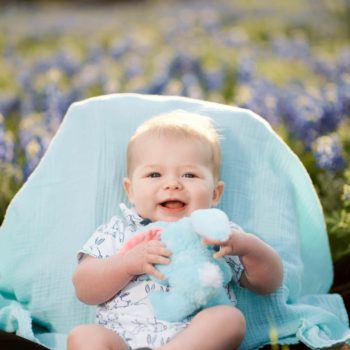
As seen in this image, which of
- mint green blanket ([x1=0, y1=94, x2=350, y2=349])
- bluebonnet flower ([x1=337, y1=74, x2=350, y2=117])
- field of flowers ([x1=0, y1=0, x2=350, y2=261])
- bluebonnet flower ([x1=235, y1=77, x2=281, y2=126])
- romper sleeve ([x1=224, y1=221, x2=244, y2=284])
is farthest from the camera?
bluebonnet flower ([x1=337, y1=74, x2=350, y2=117])

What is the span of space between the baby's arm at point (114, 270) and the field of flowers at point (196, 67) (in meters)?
1.20

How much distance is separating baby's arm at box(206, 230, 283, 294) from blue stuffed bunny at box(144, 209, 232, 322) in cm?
6

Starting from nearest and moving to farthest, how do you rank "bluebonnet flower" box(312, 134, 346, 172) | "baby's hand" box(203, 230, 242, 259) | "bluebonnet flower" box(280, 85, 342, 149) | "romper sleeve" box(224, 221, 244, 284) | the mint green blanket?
"baby's hand" box(203, 230, 242, 259), "romper sleeve" box(224, 221, 244, 284), the mint green blanket, "bluebonnet flower" box(312, 134, 346, 172), "bluebonnet flower" box(280, 85, 342, 149)

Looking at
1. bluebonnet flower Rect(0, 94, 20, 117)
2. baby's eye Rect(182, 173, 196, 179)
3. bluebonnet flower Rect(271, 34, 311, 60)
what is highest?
bluebonnet flower Rect(271, 34, 311, 60)

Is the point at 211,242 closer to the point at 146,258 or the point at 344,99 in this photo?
the point at 146,258

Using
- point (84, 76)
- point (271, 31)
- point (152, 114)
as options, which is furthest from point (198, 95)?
point (271, 31)

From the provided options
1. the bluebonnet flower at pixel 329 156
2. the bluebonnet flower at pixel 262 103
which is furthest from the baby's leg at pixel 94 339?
the bluebonnet flower at pixel 262 103

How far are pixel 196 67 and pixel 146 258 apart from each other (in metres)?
4.95

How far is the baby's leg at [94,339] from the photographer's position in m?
2.91

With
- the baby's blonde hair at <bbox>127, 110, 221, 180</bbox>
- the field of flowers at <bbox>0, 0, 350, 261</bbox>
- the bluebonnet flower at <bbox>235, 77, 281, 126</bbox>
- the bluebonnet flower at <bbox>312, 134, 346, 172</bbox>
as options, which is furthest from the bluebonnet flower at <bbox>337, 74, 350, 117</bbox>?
the baby's blonde hair at <bbox>127, 110, 221, 180</bbox>

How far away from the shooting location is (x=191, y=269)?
3.00 metres

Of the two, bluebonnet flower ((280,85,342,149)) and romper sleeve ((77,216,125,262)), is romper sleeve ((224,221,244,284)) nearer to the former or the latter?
romper sleeve ((77,216,125,262))

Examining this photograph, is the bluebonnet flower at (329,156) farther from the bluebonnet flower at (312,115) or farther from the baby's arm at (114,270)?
the baby's arm at (114,270)

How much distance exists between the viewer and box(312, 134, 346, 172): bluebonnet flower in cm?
461
